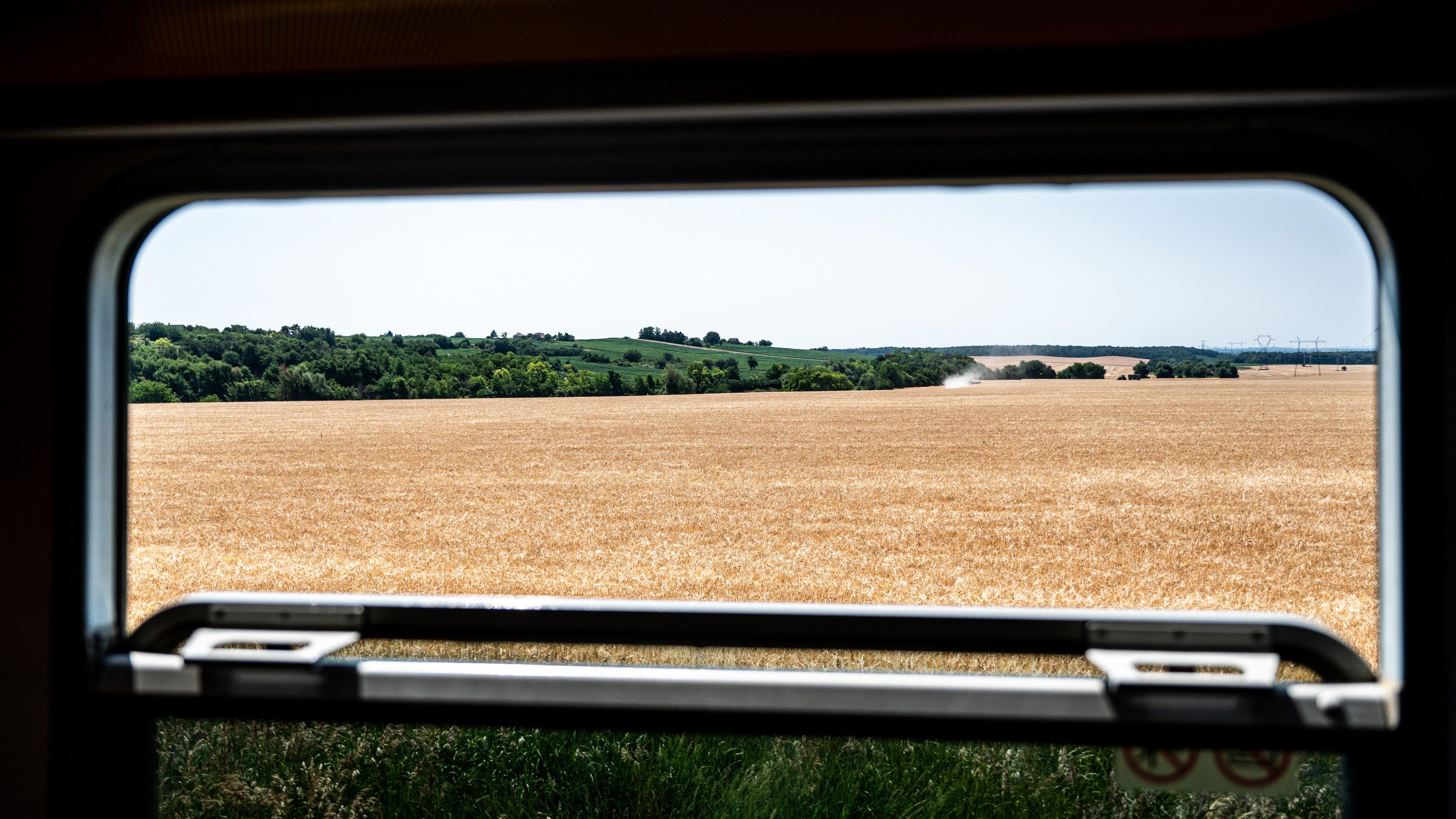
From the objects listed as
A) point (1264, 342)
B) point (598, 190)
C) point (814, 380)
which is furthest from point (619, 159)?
point (814, 380)

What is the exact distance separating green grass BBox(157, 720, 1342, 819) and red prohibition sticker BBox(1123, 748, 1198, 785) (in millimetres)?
996

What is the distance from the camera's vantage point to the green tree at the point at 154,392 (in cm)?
280

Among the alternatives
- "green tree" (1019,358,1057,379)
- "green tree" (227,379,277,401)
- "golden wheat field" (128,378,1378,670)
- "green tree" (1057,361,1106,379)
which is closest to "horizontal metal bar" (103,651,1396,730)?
"green tree" (227,379,277,401)

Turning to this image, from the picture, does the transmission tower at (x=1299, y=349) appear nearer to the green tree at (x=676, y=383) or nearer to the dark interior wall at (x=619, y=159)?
the dark interior wall at (x=619, y=159)

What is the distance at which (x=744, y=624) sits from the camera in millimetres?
1518

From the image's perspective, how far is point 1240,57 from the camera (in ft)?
3.79

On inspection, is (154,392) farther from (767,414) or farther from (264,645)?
(767,414)

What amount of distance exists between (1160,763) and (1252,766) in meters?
0.13

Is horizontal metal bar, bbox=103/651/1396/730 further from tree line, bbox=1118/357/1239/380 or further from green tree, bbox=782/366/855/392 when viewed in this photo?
green tree, bbox=782/366/855/392

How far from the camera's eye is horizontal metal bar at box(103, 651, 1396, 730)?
1246mm

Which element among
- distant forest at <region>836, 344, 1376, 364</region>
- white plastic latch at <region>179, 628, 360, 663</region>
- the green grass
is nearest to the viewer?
white plastic latch at <region>179, 628, 360, 663</region>

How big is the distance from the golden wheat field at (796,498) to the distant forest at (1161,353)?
10.7ft

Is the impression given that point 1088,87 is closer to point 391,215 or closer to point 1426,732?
point 1426,732

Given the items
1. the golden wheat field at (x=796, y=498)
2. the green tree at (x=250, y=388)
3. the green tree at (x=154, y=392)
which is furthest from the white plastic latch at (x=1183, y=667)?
the golden wheat field at (x=796, y=498)
